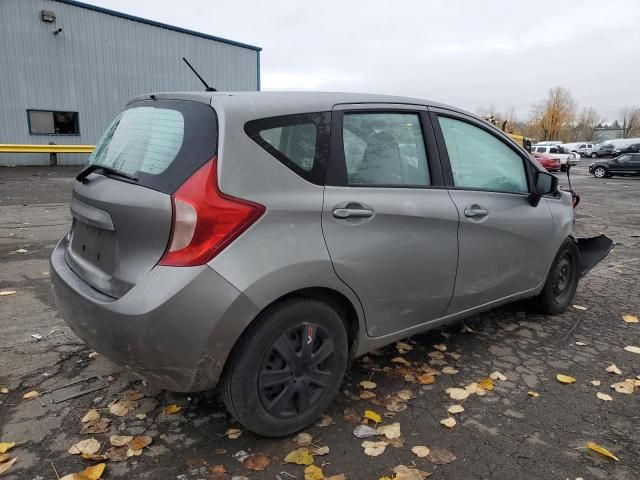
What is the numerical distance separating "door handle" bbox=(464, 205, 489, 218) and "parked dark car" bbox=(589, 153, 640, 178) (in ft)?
97.4

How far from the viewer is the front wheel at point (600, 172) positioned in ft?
94.0

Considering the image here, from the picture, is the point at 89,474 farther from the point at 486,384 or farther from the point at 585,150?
the point at 585,150

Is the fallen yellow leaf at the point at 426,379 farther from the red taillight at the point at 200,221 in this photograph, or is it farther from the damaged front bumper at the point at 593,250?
the damaged front bumper at the point at 593,250

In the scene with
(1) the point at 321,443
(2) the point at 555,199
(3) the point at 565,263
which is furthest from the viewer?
(3) the point at 565,263

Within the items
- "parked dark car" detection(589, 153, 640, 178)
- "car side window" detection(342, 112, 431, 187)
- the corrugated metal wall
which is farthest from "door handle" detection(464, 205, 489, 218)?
"parked dark car" detection(589, 153, 640, 178)

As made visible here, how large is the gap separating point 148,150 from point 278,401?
140 centimetres

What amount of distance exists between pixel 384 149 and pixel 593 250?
323 cm

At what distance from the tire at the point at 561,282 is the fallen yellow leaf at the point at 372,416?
218cm

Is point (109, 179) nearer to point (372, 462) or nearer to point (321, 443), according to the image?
point (321, 443)

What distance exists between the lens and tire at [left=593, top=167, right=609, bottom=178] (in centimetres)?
2862

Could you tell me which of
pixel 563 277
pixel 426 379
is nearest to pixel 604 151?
pixel 563 277

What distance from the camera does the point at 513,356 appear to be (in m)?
3.55

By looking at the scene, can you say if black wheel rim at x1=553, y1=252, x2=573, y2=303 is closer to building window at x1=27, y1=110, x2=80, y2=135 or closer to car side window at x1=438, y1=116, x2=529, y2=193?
car side window at x1=438, y1=116, x2=529, y2=193

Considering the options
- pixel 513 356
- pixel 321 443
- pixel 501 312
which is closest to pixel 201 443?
pixel 321 443
